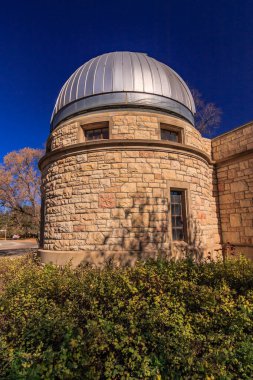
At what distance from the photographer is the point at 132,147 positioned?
6918 mm

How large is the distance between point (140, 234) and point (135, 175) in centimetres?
179

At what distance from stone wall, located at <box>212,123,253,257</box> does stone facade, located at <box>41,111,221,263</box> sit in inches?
49.1

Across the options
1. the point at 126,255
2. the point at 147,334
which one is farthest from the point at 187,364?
the point at 126,255

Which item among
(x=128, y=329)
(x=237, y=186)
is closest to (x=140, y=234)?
(x=128, y=329)

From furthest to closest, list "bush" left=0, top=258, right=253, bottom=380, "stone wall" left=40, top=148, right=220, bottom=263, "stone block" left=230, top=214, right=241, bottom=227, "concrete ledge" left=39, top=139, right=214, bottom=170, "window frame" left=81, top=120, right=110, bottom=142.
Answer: "stone block" left=230, top=214, right=241, bottom=227 → "window frame" left=81, top=120, right=110, bottom=142 → "concrete ledge" left=39, top=139, right=214, bottom=170 → "stone wall" left=40, top=148, right=220, bottom=263 → "bush" left=0, top=258, right=253, bottom=380

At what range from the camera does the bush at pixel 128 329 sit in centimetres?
266

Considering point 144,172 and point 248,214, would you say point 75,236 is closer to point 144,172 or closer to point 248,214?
point 144,172

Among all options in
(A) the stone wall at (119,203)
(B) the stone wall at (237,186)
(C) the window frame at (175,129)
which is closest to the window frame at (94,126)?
(A) the stone wall at (119,203)

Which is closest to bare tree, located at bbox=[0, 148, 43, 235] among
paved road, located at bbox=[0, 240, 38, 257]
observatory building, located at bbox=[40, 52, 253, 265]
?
paved road, located at bbox=[0, 240, 38, 257]

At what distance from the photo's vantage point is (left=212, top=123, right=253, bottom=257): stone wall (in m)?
8.05

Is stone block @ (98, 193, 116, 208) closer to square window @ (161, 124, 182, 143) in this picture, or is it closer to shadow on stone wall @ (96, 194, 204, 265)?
shadow on stone wall @ (96, 194, 204, 265)

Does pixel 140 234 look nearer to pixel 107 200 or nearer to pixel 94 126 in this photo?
pixel 107 200

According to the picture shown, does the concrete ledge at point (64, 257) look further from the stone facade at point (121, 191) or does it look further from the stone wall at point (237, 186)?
the stone wall at point (237, 186)

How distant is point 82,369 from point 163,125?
708 cm
